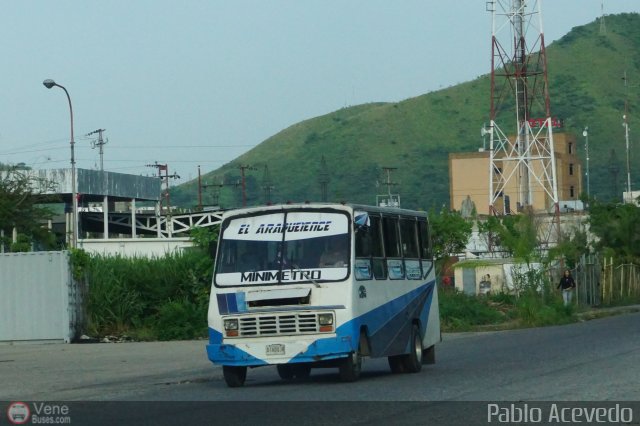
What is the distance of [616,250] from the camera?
66.1 meters

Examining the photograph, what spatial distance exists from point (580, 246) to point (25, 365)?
36.1 m

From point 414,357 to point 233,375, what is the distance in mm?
3517

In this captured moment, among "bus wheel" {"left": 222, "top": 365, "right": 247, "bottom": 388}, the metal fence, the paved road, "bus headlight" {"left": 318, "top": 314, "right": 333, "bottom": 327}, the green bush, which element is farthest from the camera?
the metal fence

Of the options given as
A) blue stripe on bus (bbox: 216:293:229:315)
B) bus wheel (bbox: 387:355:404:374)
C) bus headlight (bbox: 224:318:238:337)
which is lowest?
bus wheel (bbox: 387:355:404:374)

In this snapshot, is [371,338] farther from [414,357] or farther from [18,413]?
[18,413]

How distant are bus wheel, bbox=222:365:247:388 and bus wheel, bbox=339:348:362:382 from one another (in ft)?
5.28

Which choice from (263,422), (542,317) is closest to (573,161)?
(542,317)

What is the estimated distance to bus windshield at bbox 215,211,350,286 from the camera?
19.5m

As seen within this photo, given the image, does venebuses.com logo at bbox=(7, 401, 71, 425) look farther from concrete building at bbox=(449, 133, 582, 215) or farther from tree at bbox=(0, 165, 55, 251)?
concrete building at bbox=(449, 133, 582, 215)

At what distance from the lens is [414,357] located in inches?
851

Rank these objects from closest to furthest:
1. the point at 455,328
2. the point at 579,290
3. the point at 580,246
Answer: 1. the point at 455,328
2. the point at 579,290
3. the point at 580,246

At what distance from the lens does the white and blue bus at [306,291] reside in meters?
19.0

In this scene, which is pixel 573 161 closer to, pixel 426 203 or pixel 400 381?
pixel 426 203

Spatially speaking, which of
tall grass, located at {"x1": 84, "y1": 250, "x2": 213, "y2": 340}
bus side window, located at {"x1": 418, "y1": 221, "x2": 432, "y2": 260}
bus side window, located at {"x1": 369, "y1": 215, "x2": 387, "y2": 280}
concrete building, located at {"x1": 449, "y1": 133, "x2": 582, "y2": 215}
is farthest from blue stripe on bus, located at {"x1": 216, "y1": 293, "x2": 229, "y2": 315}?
concrete building, located at {"x1": 449, "y1": 133, "x2": 582, "y2": 215}
